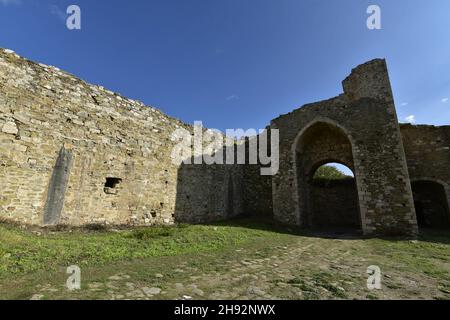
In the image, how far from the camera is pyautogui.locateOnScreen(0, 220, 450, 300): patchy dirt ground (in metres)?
3.20

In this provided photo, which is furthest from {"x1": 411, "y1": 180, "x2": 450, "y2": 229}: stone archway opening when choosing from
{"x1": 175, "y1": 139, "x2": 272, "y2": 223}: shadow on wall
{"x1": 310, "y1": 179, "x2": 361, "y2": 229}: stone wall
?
{"x1": 175, "y1": 139, "x2": 272, "y2": 223}: shadow on wall

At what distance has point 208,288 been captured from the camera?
11.2ft

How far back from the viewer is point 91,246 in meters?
5.57

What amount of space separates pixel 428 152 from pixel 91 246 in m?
17.3

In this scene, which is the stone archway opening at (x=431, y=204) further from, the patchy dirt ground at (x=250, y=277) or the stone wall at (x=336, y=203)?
the patchy dirt ground at (x=250, y=277)

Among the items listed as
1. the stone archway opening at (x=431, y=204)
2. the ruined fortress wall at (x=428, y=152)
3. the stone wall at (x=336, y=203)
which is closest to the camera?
the ruined fortress wall at (x=428, y=152)

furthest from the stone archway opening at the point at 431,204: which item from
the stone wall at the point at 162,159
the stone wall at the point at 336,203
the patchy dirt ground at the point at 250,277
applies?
the patchy dirt ground at the point at 250,277

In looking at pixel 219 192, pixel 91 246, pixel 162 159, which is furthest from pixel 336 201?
pixel 91 246

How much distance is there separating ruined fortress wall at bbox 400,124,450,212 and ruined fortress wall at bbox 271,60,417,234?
4.86m

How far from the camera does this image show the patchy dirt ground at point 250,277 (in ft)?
10.5

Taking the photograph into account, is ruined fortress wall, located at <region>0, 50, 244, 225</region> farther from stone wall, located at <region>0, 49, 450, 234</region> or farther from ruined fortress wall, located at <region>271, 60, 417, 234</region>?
ruined fortress wall, located at <region>271, 60, 417, 234</region>

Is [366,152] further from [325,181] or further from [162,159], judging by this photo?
[162,159]

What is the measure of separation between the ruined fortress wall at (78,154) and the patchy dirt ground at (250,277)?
14.0 feet

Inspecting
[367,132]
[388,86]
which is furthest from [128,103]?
[388,86]
